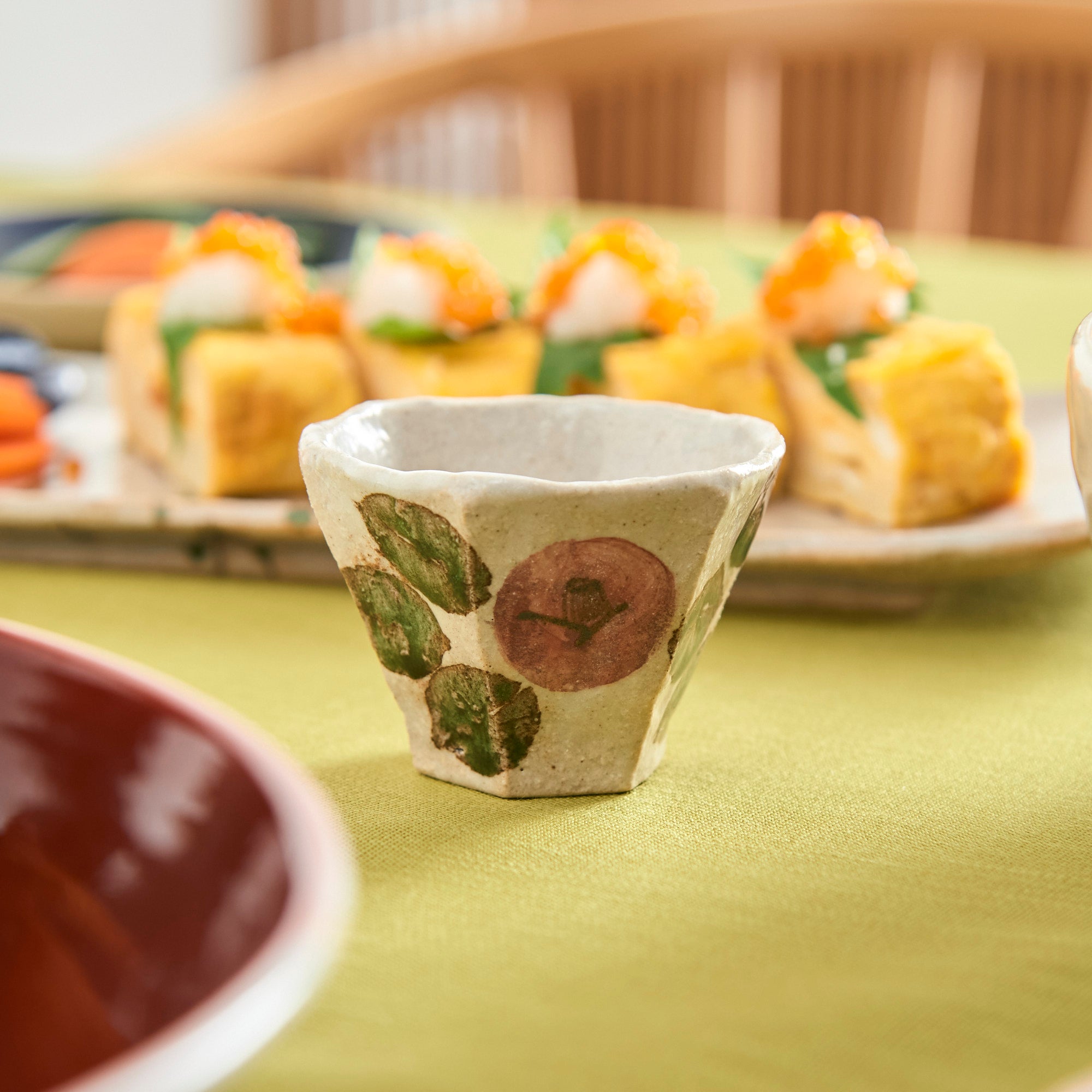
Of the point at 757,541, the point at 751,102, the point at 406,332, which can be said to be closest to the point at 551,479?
the point at 757,541

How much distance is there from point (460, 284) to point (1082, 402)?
0.38 meters

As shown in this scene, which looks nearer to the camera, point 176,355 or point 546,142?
point 176,355

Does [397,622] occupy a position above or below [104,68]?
above

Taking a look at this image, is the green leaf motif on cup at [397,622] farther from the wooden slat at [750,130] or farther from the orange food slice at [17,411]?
the wooden slat at [750,130]

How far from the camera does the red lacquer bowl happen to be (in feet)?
0.58

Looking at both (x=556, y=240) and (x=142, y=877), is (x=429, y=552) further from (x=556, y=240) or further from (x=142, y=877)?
(x=556, y=240)

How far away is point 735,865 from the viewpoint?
356mm

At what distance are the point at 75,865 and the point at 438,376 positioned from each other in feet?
1.41

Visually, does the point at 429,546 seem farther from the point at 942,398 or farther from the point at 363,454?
the point at 942,398

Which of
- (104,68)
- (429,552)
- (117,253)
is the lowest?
(104,68)

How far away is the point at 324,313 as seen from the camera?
725 mm

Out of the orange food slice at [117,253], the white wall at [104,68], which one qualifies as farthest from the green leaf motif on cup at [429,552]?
the white wall at [104,68]

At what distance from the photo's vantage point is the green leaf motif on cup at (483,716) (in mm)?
381

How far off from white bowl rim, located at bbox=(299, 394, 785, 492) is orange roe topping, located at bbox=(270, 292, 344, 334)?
0.96 feet
